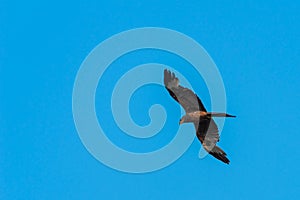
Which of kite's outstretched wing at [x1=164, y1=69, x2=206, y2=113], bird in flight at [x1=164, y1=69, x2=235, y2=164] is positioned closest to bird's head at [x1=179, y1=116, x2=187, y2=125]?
bird in flight at [x1=164, y1=69, x2=235, y2=164]

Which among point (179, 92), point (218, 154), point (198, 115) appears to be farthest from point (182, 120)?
point (218, 154)

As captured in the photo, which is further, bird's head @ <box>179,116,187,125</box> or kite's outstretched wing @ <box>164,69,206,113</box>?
bird's head @ <box>179,116,187,125</box>

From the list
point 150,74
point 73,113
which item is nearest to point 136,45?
point 150,74

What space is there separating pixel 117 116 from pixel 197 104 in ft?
7.71

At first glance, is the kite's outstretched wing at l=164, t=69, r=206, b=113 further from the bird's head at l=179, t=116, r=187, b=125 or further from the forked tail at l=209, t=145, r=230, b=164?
the forked tail at l=209, t=145, r=230, b=164

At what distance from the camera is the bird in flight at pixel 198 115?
1177cm

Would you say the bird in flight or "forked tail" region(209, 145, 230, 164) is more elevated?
the bird in flight

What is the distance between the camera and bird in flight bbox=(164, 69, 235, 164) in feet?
38.6

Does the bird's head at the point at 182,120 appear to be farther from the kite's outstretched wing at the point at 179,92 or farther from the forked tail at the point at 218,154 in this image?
the forked tail at the point at 218,154

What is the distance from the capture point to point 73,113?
1346 centimetres

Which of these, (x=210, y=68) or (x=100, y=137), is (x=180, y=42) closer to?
(x=210, y=68)

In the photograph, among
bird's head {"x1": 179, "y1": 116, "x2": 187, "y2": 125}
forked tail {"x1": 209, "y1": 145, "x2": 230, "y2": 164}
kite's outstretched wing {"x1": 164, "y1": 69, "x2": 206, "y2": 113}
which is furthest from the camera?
forked tail {"x1": 209, "y1": 145, "x2": 230, "y2": 164}

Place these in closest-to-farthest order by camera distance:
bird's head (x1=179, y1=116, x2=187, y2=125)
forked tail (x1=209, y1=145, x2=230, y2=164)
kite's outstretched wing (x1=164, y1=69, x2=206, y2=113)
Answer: kite's outstretched wing (x1=164, y1=69, x2=206, y2=113) < bird's head (x1=179, y1=116, x2=187, y2=125) < forked tail (x1=209, y1=145, x2=230, y2=164)

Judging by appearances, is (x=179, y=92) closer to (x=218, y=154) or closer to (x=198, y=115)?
(x=198, y=115)
